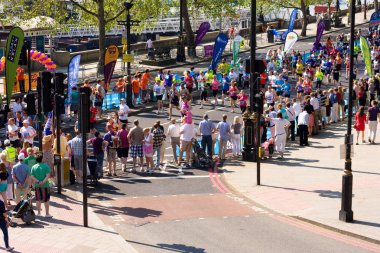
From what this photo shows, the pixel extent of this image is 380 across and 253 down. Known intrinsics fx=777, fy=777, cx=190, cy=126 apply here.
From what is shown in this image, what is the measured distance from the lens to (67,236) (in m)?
17.2

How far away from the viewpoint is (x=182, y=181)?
23453mm

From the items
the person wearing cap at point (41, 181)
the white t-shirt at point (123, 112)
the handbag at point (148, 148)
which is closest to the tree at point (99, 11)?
the white t-shirt at point (123, 112)

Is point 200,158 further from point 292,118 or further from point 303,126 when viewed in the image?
point 292,118

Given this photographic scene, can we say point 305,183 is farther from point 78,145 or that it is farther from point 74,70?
point 74,70

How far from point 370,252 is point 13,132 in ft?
45.1

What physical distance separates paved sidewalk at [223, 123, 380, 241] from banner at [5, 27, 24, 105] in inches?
335

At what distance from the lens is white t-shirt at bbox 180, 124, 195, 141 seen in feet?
82.8

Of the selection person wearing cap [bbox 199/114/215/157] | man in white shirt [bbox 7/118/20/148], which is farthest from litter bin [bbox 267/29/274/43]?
man in white shirt [bbox 7/118/20/148]

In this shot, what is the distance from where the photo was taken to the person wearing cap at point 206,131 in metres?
25.7

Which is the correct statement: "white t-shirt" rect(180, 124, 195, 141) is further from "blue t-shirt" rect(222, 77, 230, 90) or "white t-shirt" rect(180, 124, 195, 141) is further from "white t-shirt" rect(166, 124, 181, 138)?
"blue t-shirt" rect(222, 77, 230, 90)

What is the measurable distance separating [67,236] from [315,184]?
8.40 meters

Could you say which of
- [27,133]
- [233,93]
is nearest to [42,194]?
[27,133]

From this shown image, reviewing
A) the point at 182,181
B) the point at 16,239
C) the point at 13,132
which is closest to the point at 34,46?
the point at 13,132

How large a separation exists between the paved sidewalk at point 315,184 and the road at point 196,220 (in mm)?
501
